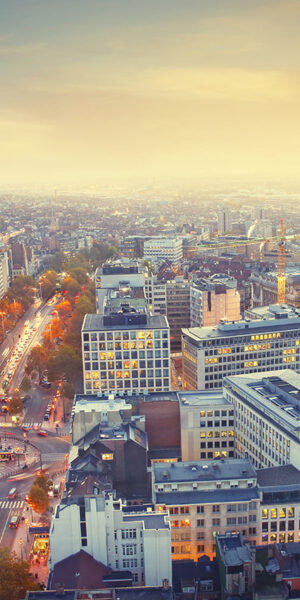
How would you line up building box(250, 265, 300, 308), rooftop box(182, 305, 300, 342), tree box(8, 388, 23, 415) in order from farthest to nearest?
building box(250, 265, 300, 308) → tree box(8, 388, 23, 415) → rooftop box(182, 305, 300, 342)

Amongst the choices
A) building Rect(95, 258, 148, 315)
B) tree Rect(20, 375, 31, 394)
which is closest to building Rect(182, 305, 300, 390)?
building Rect(95, 258, 148, 315)

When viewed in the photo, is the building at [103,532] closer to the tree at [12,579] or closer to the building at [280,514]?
the tree at [12,579]

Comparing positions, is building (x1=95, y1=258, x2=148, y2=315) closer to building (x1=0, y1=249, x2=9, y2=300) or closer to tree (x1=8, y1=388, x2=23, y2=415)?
tree (x1=8, y1=388, x2=23, y2=415)

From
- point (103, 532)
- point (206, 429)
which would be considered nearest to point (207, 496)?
point (103, 532)

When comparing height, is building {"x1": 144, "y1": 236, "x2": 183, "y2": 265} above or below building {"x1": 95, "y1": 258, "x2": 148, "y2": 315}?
below

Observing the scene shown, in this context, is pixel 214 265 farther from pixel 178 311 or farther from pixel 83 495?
pixel 83 495

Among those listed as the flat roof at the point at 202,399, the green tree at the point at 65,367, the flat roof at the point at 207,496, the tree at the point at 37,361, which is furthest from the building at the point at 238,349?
the flat roof at the point at 207,496

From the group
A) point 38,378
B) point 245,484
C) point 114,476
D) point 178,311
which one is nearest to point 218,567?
point 245,484
